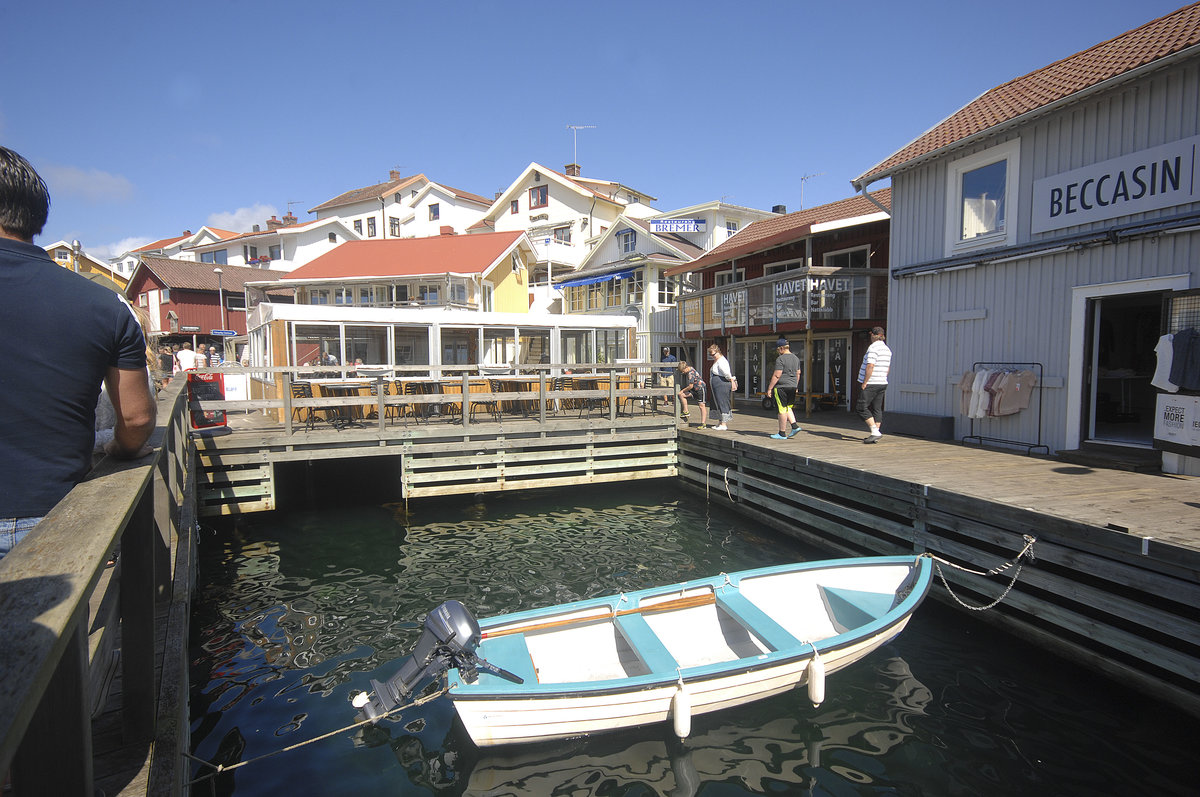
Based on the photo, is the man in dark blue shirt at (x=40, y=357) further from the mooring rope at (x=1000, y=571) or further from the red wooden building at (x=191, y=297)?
the red wooden building at (x=191, y=297)

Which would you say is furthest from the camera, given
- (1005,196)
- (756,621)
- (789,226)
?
(789,226)

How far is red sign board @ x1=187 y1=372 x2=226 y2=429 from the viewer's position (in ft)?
36.1

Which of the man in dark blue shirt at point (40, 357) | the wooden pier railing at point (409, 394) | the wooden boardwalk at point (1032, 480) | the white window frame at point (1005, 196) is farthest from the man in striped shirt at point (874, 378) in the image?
the man in dark blue shirt at point (40, 357)

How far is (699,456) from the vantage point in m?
12.2

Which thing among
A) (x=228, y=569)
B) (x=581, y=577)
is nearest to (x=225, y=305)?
(x=228, y=569)

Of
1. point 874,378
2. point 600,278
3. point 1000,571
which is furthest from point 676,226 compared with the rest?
point 1000,571

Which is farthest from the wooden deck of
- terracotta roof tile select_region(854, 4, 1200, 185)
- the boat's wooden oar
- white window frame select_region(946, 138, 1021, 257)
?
terracotta roof tile select_region(854, 4, 1200, 185)

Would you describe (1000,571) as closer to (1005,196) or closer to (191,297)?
(1005,196)

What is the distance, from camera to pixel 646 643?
4.90 meters

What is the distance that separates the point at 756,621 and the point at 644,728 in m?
1.23

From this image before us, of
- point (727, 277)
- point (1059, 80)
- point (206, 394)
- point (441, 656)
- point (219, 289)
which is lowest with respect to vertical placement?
point (441, 656)

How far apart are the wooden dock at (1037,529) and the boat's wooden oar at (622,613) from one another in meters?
2.97

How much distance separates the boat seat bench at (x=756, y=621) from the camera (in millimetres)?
4926

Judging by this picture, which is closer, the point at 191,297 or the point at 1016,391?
the point at 1016,391
